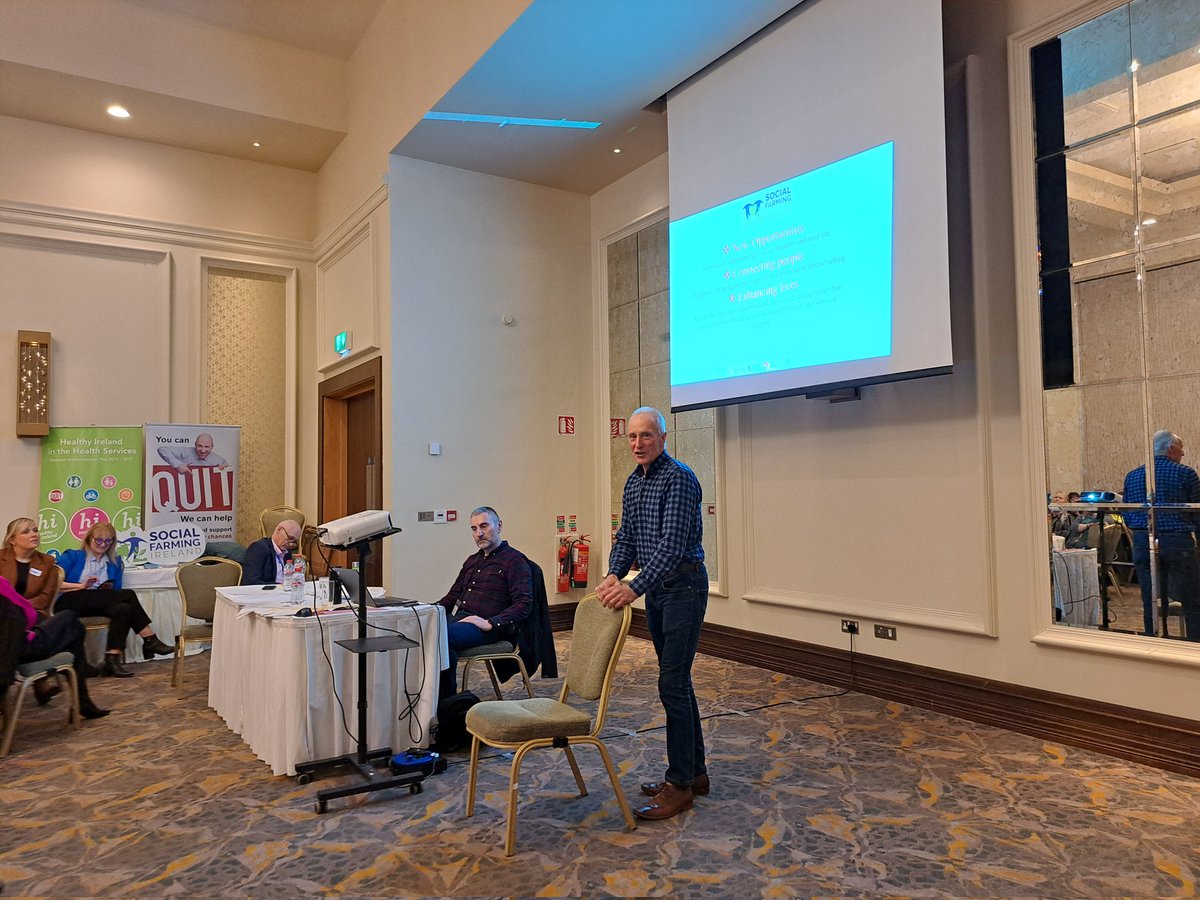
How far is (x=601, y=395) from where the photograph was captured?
7.61m

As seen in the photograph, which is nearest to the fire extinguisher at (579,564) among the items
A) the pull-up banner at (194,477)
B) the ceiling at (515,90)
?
the ceiling at (515,90)

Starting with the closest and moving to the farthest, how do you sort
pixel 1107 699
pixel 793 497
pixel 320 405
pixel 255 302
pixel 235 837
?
pixel 235 837
pixel 1107 699
pixel 793 497
pixel 320 405
pixel 255 302

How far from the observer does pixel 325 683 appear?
3.64 meters

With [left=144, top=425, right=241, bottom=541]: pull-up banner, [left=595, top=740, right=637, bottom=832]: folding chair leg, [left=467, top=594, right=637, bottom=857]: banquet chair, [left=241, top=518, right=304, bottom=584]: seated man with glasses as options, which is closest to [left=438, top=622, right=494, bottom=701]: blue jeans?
[left=467, top=594, right=637, bottom=857]: banquet chair

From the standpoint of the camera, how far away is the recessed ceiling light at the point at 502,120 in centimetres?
628

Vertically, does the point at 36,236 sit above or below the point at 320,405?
above

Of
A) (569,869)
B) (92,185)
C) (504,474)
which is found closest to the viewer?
(569,869)

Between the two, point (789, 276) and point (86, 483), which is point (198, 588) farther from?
point (789, 276)

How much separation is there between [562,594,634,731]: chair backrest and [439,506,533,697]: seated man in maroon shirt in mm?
1088

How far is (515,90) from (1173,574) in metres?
4.97

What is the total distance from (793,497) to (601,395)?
2615mm

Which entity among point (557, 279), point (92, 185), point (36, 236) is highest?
point (92, 185)

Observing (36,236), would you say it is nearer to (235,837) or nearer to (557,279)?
(557,279)

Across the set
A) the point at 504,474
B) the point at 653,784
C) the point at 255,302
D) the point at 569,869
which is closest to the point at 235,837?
the point at 569,869
